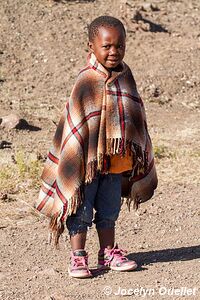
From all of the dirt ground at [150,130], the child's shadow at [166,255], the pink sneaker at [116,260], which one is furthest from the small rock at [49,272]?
the child's shadow at [166,255]

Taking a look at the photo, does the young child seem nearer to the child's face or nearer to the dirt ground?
the child's face

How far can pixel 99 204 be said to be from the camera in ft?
17.9

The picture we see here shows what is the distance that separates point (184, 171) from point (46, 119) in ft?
8.00

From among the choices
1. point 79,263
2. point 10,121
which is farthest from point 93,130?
point 10,121

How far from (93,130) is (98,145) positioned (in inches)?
3.6

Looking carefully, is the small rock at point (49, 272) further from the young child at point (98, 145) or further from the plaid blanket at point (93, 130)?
the plaid blanket at point (93, 130)

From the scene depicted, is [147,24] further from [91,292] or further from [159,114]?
[91,292]

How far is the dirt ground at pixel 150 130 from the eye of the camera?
17.8 feet

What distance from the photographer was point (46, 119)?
10078 mm

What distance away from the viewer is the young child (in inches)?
205

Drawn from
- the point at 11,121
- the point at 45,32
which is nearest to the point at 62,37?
the point at 45,32

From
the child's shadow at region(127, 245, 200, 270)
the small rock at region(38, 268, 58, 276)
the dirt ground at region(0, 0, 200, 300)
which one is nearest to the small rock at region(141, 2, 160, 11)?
the dirt ground at region(0, 0, 200, 300)

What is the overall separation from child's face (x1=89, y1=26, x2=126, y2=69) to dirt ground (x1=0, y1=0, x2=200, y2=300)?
1308mm

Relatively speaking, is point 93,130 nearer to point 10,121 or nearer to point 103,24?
point 103,24
